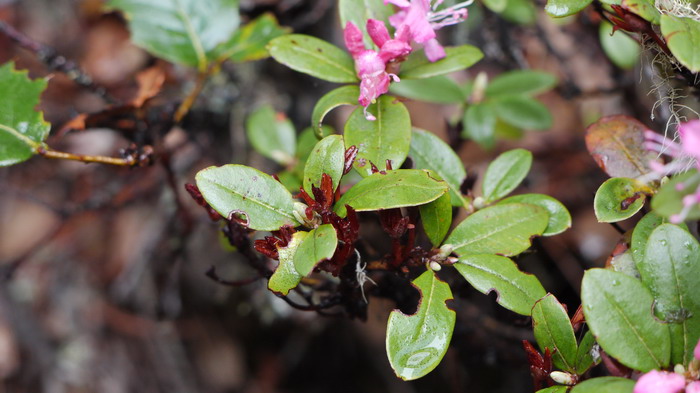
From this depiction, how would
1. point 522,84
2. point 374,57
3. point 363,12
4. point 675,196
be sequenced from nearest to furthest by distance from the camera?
point 675,196 < point 374,57 < point 363,12 < point 522,84

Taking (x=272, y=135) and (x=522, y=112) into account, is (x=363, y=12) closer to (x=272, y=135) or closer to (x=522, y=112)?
(x=272, y=135)

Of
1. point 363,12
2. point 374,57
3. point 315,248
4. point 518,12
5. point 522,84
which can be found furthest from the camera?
point 518,12

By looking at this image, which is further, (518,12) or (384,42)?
(518,12)

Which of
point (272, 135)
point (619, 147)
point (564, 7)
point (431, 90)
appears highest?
point (564, 7)

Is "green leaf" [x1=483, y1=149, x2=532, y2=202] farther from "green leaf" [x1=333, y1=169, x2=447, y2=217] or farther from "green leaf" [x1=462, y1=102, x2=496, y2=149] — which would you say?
"green leaf" [x1=462, y1=102, x2=496, y2=149]

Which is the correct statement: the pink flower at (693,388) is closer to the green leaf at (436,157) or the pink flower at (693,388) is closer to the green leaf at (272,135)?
the green leaf at (436,157)

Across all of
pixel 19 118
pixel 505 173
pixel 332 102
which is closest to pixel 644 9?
pixel 505 173

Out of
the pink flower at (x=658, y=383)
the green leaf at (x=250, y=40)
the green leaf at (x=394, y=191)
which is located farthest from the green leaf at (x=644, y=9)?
the green leaf at (x=250, y=40)
